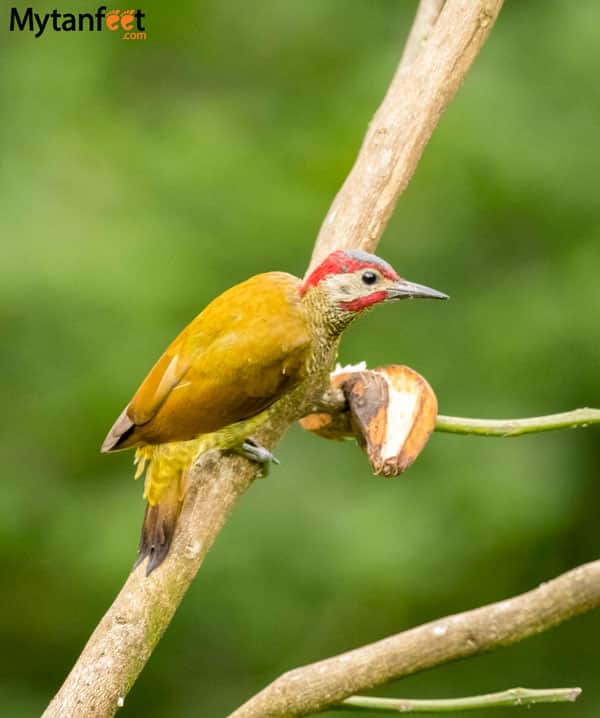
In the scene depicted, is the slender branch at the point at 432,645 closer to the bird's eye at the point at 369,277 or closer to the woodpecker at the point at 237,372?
the woodpecker at the point at 237,372

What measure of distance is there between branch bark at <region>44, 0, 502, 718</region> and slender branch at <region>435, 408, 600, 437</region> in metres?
0.45

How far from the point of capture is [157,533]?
7.80 ft

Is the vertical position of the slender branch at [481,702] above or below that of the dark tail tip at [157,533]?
below

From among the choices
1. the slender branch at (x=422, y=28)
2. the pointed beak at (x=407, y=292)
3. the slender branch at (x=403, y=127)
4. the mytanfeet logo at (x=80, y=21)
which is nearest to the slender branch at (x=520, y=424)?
the pointed beak at (x=407, y=292)

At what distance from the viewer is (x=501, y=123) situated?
3877 mm

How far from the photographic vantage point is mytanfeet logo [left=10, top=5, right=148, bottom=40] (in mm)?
4344

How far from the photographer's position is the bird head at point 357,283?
2562 mm

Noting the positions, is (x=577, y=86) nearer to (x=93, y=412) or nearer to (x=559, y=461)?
(x=559, y=461)

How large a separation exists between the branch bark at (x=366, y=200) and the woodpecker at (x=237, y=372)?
0.07 metres

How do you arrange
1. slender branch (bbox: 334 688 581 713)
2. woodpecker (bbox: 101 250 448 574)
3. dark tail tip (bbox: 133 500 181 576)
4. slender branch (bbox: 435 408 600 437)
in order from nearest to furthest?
slender branch (bbox: 334 688 581 713), slender branch (bbox: 435 408 600 437), dark tail tip (bbox: 133 500 181 576), woodpecker (bbox: 101 250 448 574)

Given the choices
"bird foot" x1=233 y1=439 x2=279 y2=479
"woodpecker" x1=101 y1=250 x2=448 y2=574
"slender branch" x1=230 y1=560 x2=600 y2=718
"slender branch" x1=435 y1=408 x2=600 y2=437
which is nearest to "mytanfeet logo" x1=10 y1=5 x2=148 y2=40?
"woodpecker" x1=101 y1=250 x2=448 y2=574

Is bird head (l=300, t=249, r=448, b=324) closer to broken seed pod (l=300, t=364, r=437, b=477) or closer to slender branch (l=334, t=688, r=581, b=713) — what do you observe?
broken seed pod (l=300, t=364, r=437, b=477)

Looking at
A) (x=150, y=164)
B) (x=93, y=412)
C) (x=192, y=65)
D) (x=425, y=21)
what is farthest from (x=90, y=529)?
(x=192, y=65)

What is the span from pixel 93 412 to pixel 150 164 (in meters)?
0.87
